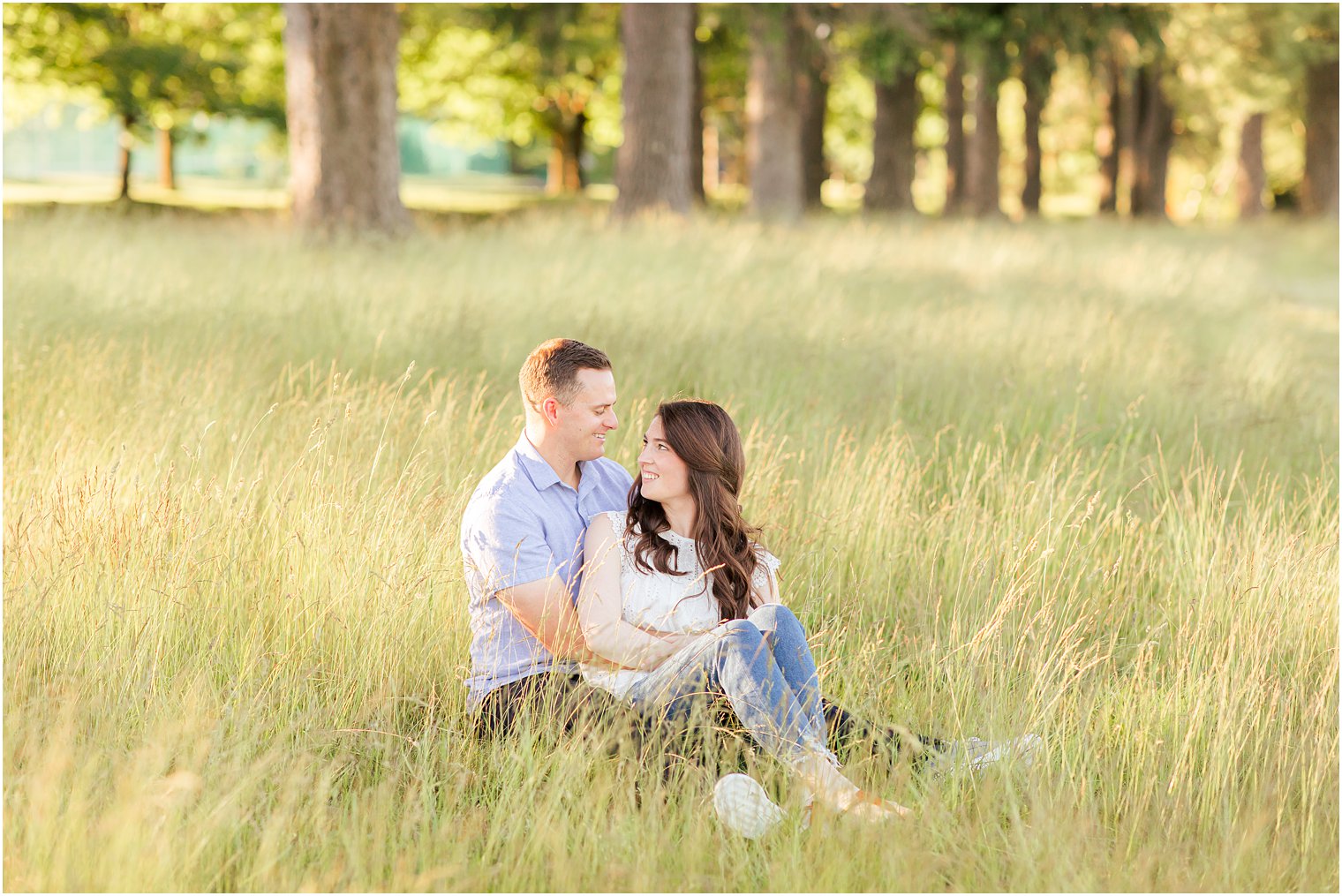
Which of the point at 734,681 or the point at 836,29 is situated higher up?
the point at 836,29

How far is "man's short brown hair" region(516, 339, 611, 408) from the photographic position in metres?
3.89

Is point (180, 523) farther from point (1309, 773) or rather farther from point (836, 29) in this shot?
point (836, 29)

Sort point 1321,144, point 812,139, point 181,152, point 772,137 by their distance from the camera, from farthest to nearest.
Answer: point 181,152 < point 1321,144 < point 812,139 < point 772,137

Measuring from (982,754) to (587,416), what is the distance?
1.46 meters

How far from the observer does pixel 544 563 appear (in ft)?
12.3

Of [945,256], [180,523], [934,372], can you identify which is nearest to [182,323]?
[180,523]

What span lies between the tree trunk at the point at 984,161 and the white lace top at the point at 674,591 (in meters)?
21.0

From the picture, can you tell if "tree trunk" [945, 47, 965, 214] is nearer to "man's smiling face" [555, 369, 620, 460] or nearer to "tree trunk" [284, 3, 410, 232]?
"tree trunk" [284, 3, 410, 232]

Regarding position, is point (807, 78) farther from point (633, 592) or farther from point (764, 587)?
point (633, 592)

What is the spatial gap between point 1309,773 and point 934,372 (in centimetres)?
449

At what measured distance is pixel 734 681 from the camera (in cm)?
350

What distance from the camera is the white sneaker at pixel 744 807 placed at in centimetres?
316

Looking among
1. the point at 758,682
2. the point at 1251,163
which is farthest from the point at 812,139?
the point at 758,682

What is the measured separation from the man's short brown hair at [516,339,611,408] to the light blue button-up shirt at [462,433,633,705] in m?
0.16
